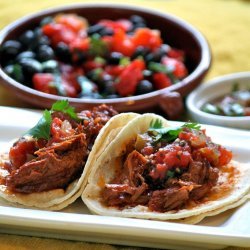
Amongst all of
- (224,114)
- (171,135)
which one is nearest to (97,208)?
(171,135)

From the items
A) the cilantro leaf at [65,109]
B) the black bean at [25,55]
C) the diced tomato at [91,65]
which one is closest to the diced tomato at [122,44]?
the diced tomato at [91,65]

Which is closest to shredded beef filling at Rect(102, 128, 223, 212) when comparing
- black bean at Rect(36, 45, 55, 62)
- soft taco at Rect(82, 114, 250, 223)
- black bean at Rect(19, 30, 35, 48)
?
soft taco at Rect(82, 114, 250, 223)

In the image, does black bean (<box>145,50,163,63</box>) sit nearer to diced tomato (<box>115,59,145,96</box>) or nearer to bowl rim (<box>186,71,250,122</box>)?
diced tomato (<box>115,59,145,96</box>)

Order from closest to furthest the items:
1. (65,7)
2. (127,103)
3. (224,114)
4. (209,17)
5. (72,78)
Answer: (127,103)
(224,114)
(72,78)
(65,7)
(209,17)

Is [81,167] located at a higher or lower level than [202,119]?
higher

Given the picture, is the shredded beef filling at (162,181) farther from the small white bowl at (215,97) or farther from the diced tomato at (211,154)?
the small white bowl at (215,97)

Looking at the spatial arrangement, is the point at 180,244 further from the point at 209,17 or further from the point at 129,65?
the point at 209,17

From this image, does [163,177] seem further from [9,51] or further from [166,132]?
[9,51]

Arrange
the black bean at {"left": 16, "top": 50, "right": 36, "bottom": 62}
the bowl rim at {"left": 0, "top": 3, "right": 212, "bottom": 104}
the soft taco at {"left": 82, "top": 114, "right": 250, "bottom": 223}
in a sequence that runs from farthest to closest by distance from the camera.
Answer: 1. the black bean at {"left": 16, "top": 50, "right": 36, "bottom": 62}
2. the bowl rim at {"left": 0, "top": 3, "right": 212, "bottom": 104}
3. the soft taco at {"left": 82, "top": 114, "right": 250, "bottom": 223}
